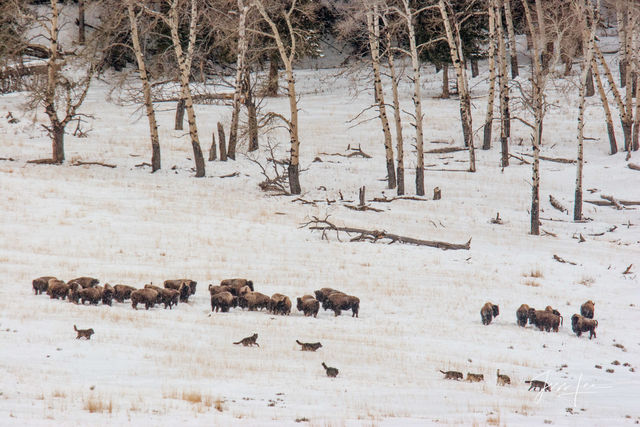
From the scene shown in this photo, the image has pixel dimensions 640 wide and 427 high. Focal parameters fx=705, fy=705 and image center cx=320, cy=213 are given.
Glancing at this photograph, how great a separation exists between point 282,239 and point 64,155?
1594 cm

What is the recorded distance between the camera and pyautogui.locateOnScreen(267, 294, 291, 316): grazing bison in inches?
571

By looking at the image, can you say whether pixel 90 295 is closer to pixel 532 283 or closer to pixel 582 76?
pixel 532 283

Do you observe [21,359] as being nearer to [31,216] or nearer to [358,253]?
[358,253]

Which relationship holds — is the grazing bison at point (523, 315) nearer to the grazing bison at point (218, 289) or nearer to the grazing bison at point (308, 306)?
the grazing bison at point (308, 306)

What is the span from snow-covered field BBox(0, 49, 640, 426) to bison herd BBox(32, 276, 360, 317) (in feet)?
0.92

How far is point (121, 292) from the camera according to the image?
1465cm

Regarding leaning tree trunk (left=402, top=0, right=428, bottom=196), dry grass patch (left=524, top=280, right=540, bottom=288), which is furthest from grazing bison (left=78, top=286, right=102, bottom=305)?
leaning tree trunk (left=402, top=0, right=428, bottom=196)

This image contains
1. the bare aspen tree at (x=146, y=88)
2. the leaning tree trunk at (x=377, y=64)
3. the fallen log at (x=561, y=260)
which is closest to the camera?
the fallen log at (x=561, y=260)

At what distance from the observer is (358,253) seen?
21000mm

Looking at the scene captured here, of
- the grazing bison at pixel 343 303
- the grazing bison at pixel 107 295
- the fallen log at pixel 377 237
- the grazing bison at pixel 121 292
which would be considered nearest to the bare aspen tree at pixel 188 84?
the fallen log at pixel 377 237

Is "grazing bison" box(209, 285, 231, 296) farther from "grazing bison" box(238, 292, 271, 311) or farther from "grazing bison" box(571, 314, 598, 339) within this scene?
"grazing bison" box(571, 314, 598, 339)

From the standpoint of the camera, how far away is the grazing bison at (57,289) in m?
14.5

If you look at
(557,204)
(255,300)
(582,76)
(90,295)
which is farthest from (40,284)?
(557,204)

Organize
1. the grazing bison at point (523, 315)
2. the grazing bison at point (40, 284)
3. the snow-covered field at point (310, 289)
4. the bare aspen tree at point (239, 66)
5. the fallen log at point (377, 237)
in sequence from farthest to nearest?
the bare aspen tree at point (239, 66) → the fallen log at point (377, 237) → the grazing bison at point (40, 284) → the grazing bison at point (523, 315) → the snow-covered field at point (310, 289)
